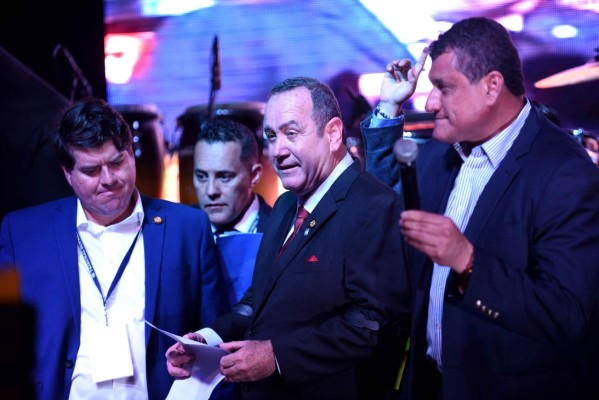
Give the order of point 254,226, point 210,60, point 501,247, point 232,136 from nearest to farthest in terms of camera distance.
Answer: point 501,247 < point 254,226 < point 232,136 < point 210,60

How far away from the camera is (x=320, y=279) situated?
196cm

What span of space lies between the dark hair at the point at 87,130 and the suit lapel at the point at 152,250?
11.0 inches

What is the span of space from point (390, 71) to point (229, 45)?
121 inches

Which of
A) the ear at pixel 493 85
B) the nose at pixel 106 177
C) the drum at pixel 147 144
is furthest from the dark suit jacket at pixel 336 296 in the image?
A: the drum at pixel 147 144

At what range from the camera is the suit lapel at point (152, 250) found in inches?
97.0

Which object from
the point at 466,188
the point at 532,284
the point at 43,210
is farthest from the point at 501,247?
the point at 43,210

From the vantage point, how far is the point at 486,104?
1.88m

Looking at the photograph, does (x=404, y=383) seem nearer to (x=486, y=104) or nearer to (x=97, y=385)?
(x=486, y=104)

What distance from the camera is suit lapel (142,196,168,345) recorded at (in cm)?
246

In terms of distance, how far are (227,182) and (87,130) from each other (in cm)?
122

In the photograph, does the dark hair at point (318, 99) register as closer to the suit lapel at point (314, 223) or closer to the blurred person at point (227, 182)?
the suit lapel at point (314, 223)

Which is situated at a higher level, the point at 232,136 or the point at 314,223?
the point at 232,136

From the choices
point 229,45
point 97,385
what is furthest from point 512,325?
point 229,45

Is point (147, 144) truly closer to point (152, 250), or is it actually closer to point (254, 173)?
point (254, 173)
